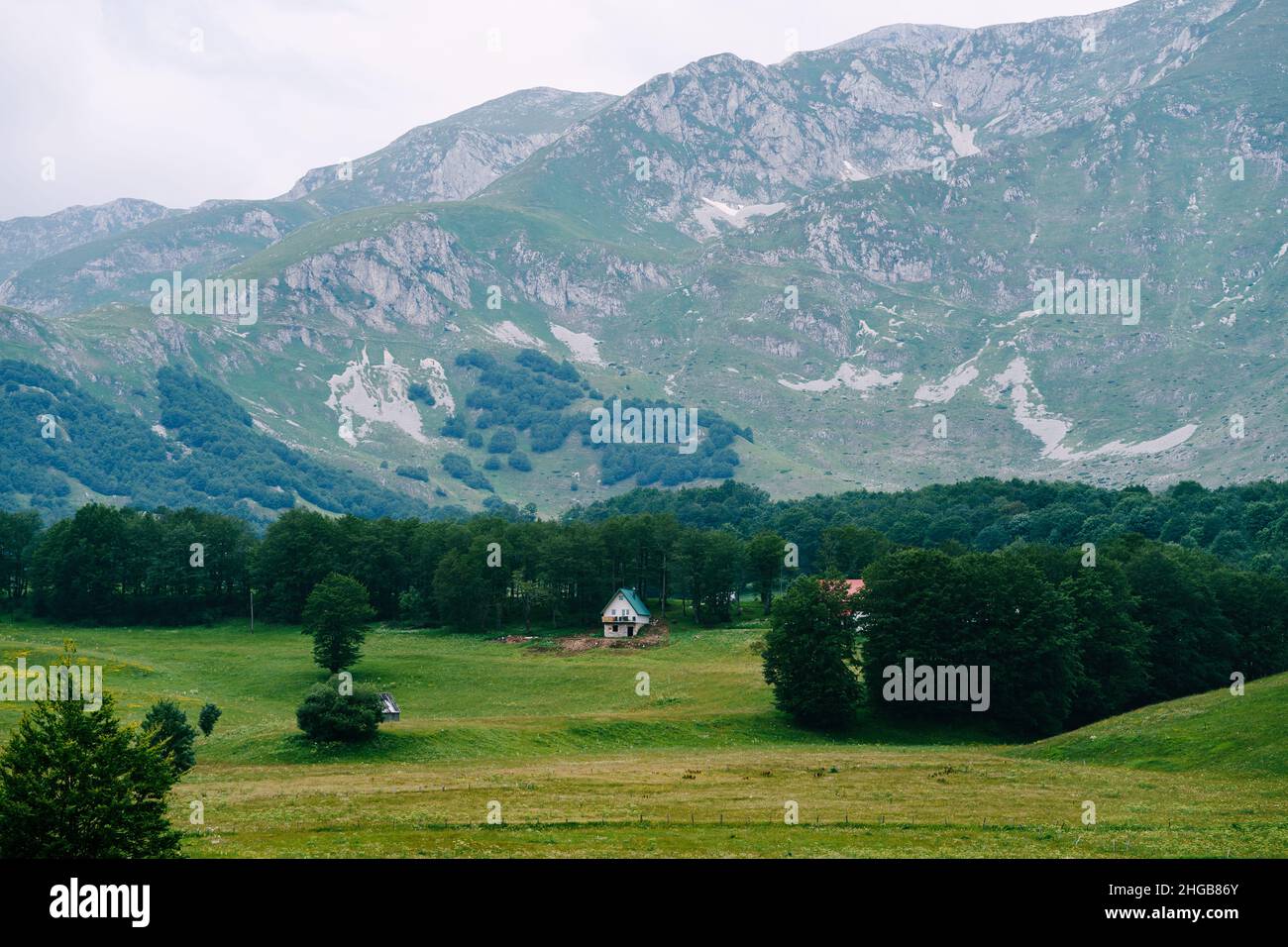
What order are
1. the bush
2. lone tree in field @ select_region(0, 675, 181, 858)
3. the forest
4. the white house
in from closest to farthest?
lone tree in field @ select_region(0, 675, 181, 858) → the bush → the forest → the white house

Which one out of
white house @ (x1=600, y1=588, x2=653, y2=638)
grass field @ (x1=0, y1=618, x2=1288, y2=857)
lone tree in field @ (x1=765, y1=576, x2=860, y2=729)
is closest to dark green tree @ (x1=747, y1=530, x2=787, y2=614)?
white house @ (x1=600, y1=588, x2=653, y2=638)

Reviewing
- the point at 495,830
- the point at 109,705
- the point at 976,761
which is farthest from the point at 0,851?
the point at 976,761

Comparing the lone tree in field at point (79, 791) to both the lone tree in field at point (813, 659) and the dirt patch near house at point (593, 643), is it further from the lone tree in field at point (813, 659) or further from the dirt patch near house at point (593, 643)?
the dirt patch near house at point (593, 643)

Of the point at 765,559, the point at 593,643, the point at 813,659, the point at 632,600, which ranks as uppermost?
the point at 765,559

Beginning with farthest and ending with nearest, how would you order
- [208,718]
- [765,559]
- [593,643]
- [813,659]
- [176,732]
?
1. [765,559]
2. [593,643]
3. [813,659]
4. [208,718]
5. [176,732]

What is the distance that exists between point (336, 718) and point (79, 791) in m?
41.9

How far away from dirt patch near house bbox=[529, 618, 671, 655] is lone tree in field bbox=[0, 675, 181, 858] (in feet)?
288

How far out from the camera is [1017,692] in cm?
8825

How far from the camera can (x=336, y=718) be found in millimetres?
71062

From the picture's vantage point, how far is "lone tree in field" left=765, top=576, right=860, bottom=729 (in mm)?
84688

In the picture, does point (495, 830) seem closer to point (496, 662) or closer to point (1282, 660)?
point (496, 662)

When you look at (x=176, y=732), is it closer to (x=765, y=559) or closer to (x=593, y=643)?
(x=593, y=643)

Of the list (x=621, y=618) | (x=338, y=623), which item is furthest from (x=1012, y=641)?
(x=338, y=623)

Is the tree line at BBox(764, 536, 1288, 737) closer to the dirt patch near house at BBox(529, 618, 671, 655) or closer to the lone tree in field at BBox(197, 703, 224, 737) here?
the dirt patch near house at BBox(529, 618, 671, 655)
